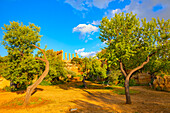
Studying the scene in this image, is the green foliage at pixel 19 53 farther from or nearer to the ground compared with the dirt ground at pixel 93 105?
farther from the ground

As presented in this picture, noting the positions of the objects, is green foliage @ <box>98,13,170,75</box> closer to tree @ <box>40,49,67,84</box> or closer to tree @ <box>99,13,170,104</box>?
tree @ <box>99,13,170,104</box>

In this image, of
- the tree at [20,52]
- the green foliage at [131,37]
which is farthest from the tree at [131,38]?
the tree at [20,52]

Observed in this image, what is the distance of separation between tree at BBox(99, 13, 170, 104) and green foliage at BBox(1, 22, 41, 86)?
30.8 ft

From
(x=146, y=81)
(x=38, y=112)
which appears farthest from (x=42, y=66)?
(x=146, y=81)

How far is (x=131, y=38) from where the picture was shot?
458 inches

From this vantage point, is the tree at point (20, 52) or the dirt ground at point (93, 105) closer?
the dirt ground at point (93, 105)

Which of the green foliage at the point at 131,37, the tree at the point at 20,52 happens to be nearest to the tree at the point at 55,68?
the tree at the point at 20,52

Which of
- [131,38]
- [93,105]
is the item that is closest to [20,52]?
[93,105]

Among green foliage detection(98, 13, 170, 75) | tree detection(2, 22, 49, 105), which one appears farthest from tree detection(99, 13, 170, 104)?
tree detection(2, 22, 49, 105)

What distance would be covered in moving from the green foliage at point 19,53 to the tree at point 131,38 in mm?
9381

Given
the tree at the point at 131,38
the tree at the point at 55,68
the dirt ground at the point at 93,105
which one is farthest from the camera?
the tree at the point at 55,68

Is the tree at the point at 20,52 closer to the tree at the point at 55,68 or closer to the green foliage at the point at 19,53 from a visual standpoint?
the green foliage at the point at 19,53

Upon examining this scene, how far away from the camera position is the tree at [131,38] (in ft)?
35.6

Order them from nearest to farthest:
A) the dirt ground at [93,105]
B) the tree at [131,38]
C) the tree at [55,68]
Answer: the dirt ground at [93,105] < the tree at [131,38] < the tree at [55,68]
